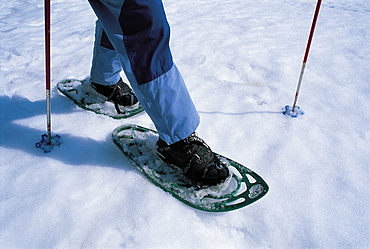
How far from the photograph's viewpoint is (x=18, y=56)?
272 centimetres

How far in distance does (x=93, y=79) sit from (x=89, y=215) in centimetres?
108

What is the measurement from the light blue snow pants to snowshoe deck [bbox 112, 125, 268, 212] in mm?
223

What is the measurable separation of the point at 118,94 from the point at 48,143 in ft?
1.93

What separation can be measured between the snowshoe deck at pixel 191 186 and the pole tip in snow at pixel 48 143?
314 mm

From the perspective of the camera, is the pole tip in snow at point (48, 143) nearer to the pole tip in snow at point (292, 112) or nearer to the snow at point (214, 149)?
the snow at point (214, 149)

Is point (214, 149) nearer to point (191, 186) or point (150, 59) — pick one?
point (191, 186)

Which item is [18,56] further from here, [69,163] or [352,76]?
[352,76]

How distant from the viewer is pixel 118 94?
204 cm

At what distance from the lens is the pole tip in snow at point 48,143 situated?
1.61 metres

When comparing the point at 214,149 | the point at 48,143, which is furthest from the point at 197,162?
the point at 48,143

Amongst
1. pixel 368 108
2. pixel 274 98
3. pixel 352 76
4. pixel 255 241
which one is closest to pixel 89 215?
pixel 255 241

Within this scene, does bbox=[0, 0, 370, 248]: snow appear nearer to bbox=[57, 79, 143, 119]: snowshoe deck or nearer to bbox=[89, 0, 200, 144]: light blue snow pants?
bbox=[57, 79, 143, 119]: snowshoe deck

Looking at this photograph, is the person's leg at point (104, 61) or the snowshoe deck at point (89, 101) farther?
the snowshoe deck at point (89, 101)

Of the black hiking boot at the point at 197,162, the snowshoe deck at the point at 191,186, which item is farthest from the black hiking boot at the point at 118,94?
the black hiking boot at the point at 197,162
